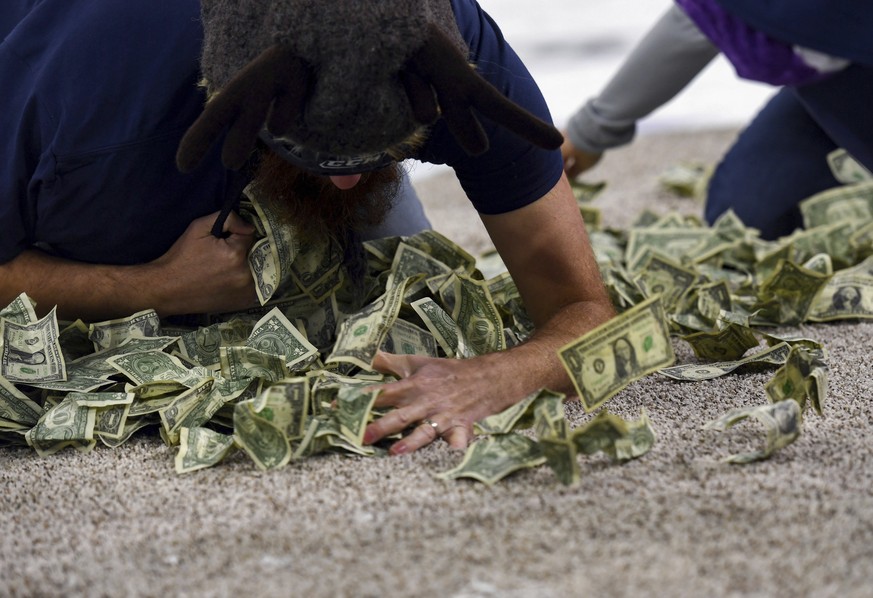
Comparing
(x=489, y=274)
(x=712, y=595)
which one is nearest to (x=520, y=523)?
(x=712, y=595)

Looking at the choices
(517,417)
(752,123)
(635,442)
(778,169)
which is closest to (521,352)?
(517,417)

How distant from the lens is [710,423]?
148 centimetres

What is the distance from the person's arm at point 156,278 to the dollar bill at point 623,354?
605 millimetres

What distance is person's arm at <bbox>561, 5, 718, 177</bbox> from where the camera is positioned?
2.76 m

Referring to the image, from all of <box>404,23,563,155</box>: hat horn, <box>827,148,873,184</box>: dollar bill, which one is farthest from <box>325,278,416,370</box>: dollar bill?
<box>827,148,873,184</box>: dollar bill

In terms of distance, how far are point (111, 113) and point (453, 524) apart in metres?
0.80

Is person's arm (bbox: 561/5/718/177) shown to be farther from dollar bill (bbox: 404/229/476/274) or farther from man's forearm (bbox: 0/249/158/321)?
man's forearm (bbox: 0/249/158/321)

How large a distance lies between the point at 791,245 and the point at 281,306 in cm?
119

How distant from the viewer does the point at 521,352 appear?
1.64m

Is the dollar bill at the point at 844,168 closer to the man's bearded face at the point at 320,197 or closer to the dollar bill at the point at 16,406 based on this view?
the man's bearded face at the point at 320,197

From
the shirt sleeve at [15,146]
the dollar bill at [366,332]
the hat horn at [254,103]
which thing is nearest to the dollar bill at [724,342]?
the dollar bill at [366,332]

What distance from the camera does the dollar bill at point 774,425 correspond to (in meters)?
1.36

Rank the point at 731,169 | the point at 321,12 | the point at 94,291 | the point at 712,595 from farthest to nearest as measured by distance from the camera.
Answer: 1. the point at 731,169
2. the point at 94,291
3. the point at 321,12
4. the point at 712,595

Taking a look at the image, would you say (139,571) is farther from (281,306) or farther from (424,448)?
(281,306)
